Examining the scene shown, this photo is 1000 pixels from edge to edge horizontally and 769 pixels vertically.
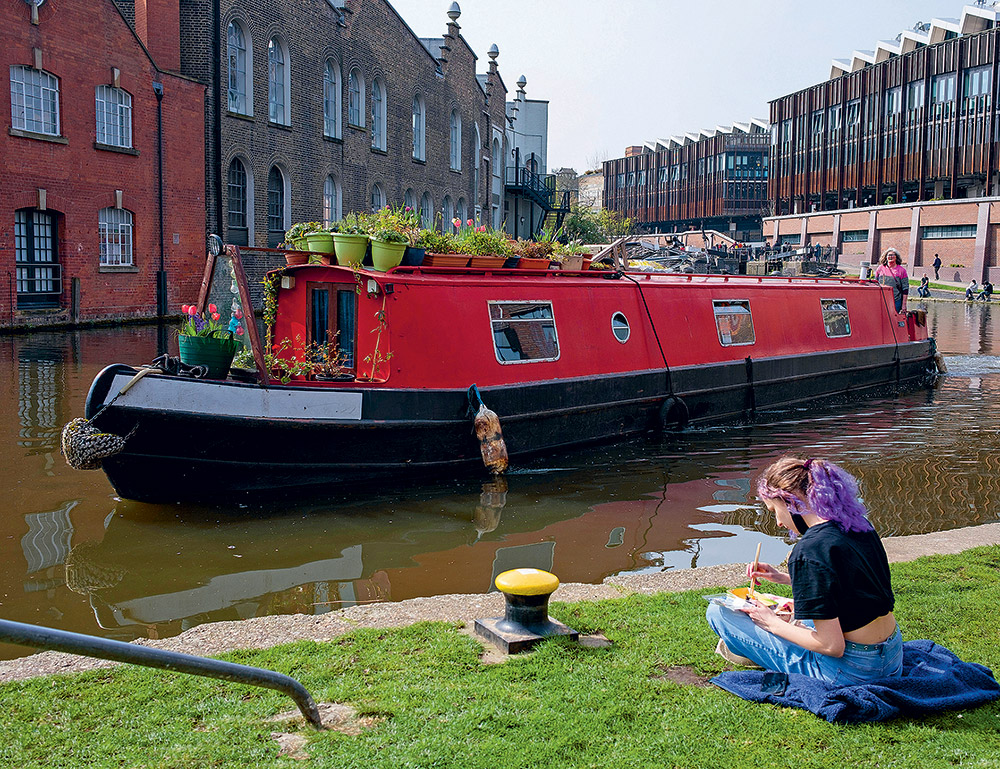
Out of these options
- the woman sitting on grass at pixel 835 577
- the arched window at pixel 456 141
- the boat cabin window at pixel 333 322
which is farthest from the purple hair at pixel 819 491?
the arched window at pixel 456 141

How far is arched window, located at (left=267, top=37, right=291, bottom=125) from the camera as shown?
25531 mm

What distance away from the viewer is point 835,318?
14.7m

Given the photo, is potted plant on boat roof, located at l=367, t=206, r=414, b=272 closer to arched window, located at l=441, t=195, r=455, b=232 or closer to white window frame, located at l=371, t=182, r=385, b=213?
white window frame, located at l=371, t=182, r=385, b=213

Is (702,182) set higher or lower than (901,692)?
higher

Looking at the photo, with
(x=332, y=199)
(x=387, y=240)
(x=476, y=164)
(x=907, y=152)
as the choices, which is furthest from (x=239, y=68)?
(x=907, y=152)

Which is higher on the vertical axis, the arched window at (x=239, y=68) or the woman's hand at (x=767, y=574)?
the arched window at (x=239, y=68)

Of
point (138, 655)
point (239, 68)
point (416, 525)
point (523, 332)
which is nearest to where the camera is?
point (138, 655)

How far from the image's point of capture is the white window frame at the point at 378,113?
31.0 metres

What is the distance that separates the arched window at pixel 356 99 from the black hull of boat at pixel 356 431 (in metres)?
20.9

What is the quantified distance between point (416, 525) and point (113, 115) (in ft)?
56.3

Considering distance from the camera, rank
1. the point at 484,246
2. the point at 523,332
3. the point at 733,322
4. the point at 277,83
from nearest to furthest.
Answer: the point at 523,332 → the point at 484,246 → the point at 733,322 → the point at 277,83

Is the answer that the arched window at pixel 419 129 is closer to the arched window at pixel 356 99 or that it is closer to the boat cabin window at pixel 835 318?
the arched window at pixel 356 99

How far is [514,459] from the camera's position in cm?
948

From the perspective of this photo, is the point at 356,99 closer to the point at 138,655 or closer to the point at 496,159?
the point at 496,159
